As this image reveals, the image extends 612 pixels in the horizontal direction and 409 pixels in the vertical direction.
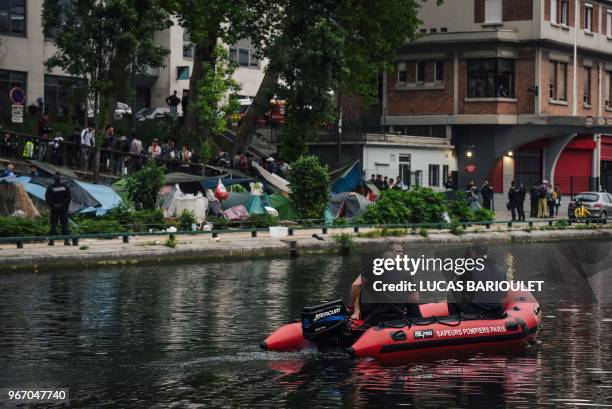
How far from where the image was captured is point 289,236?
132 ft

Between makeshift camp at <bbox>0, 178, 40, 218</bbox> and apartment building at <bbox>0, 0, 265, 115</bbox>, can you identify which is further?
apartment building at <bbox>0, 0, 265, 115</bbox>

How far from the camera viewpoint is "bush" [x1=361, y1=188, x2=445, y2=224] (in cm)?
→ 4509

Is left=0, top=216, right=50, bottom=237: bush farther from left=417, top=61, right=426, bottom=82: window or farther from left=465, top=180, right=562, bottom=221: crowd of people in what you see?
left=417, top=61, right=426, bottom=82: window

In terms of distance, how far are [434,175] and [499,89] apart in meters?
6.15

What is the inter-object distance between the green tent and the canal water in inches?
556

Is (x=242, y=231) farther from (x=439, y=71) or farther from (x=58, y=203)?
(x=439, y=71)

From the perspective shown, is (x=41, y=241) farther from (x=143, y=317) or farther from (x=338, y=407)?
(x=338, y=407)

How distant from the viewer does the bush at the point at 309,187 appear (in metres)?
44.3

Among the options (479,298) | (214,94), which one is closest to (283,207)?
(214,94)

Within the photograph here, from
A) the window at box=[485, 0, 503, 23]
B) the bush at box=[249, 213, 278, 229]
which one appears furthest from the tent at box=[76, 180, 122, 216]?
the window at box=[485, 0, 503, 23]

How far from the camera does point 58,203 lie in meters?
34.6

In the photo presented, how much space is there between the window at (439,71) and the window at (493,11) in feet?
11.5

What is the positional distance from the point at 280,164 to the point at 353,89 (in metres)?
6.63

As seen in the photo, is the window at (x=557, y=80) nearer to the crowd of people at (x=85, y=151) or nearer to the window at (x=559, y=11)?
the window at (x=559, y=11)
